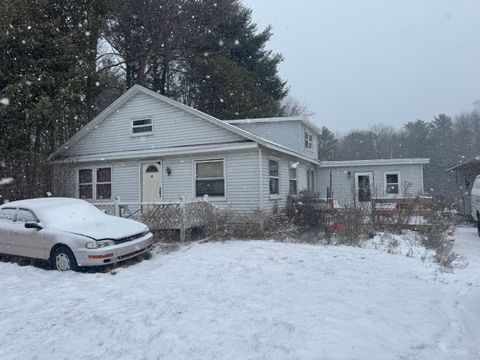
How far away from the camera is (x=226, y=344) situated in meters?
4.46

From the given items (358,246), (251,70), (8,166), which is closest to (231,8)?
(251,70)

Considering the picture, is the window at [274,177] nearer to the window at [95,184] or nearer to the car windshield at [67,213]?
the window at [95,184]

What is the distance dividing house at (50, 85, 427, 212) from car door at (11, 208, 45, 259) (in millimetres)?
5654

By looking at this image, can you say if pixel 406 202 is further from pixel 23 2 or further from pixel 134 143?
pixel 23 2

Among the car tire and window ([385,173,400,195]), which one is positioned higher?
window ([385,173,400,195])

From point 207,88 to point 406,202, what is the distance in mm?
17354

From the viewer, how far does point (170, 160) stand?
51.0ft

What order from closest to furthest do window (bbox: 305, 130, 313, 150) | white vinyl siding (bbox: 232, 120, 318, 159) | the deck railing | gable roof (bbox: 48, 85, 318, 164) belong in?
1. the deck railing
2. gable roof (bbox: 48, 85, 318, 164)
3. white vinyl siding (bbox: 232, 120, 318, 159)
4. window (bbox: 305, 130, 313, 150)

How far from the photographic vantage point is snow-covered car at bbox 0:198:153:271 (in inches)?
333

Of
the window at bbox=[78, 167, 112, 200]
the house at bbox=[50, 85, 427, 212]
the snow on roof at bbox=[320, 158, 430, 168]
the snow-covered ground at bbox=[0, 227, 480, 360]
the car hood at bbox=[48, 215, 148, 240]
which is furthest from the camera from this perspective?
the snow on roof at bbox=[320, 158, 430, 168]

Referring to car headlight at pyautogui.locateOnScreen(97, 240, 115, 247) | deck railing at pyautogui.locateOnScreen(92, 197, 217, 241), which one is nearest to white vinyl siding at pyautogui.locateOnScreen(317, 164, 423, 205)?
deck railing at pyautogui.locateOnScreen(92, 197, 217, 241)

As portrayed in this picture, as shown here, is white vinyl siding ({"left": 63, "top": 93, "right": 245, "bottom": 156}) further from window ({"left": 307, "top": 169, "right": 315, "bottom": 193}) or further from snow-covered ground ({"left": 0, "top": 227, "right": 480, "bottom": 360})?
window ({"left": 307, "top": 169, "right": 315, "bottom": 193})

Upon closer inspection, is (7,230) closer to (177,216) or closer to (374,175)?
(177,216)

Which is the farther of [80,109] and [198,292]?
[80,109]
